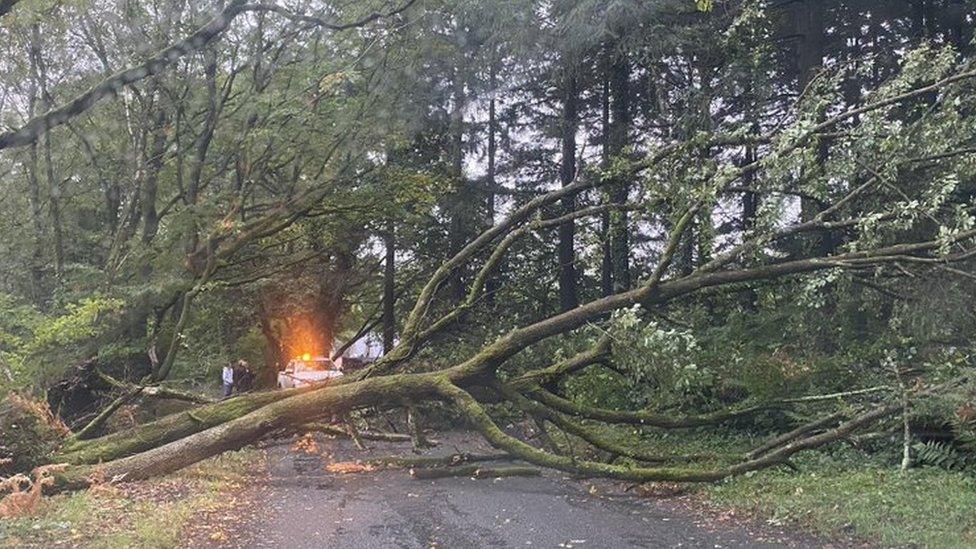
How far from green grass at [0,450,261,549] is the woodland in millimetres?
419

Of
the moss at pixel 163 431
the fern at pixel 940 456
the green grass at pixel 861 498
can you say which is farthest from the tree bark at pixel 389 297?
the fern at pixel 940 456

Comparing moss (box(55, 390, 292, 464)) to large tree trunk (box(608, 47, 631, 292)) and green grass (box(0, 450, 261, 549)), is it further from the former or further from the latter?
large tree trunk (box(608, 47, 631, 292))

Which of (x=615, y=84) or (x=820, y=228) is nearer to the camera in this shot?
(x=820, y=228)

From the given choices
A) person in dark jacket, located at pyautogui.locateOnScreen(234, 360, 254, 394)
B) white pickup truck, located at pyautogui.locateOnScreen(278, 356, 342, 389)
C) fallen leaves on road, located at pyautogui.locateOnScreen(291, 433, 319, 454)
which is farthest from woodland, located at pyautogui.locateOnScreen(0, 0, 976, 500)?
white pickup truck, located at pyautogui.locateOnScreen(278, 356, 342, 389)

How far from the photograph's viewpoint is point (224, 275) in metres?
17.3

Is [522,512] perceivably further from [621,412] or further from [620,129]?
[620,129]

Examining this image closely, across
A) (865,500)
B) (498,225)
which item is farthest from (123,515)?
(865,500)

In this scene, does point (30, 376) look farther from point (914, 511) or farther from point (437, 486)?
point (914, 511)

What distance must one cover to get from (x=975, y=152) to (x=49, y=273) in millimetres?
18328

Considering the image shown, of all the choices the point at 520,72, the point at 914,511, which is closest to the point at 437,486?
Result: the point at 914,511

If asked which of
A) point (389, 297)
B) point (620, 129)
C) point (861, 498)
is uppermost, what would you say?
point (620, 129)

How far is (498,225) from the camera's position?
11477mm

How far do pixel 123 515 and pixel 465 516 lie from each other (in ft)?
10.6

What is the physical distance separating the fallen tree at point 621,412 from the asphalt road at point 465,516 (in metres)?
0.55
